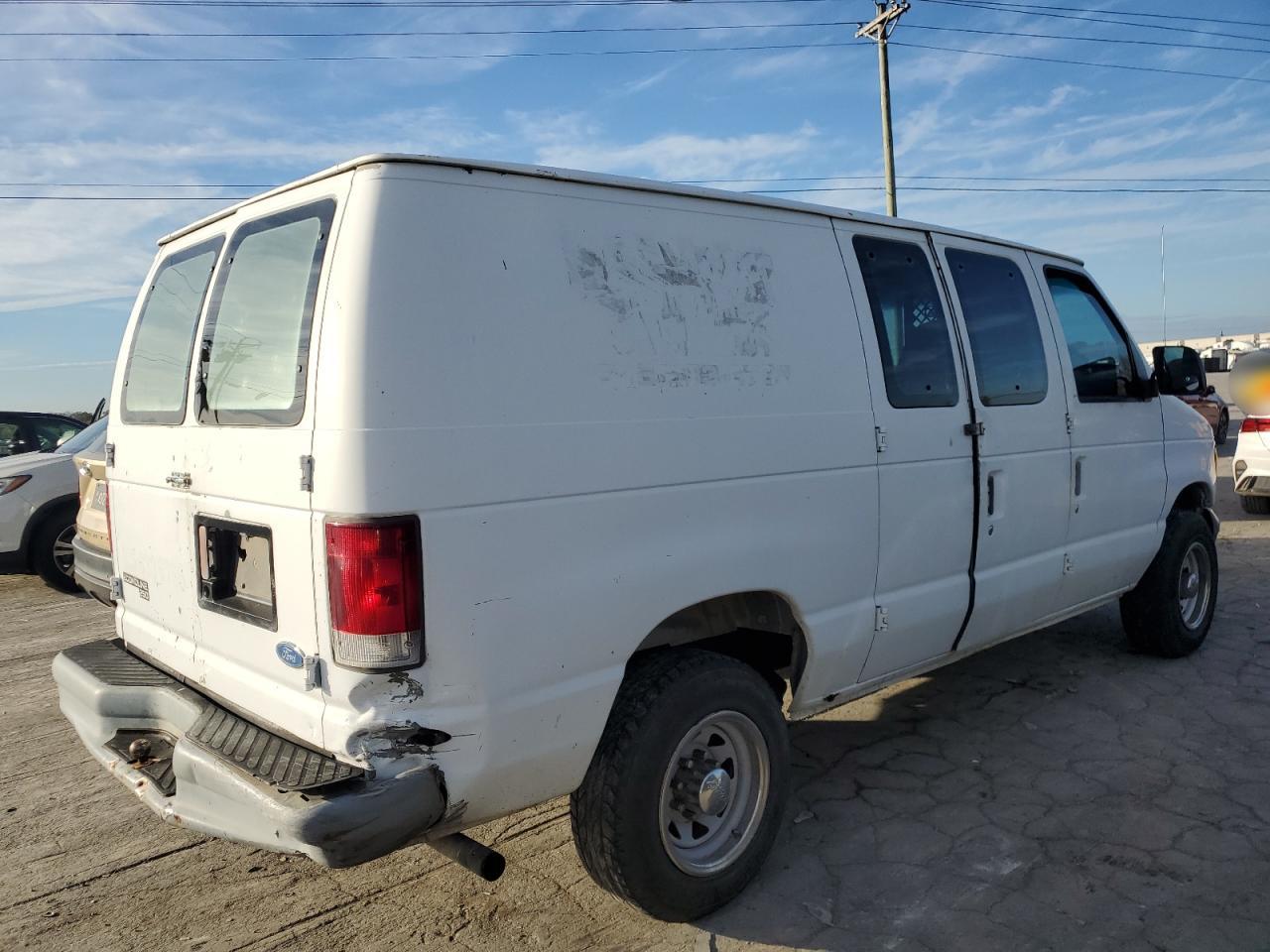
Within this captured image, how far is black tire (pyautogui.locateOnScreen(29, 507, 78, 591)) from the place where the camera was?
8.16 m

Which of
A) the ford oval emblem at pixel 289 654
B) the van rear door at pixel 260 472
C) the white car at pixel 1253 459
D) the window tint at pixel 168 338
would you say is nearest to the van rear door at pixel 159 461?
the window tint at pixel 168 338

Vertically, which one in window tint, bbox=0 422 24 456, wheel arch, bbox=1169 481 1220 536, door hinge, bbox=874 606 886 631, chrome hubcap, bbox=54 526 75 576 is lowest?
chrome hubcap, bbox=54 526 75 576

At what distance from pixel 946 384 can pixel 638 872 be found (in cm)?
226

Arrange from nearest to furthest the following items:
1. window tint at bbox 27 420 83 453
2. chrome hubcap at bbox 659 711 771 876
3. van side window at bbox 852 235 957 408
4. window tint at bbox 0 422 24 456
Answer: chrome hubcap at bbox 659 711 771 876 → van side window at bbox 852 235 957 408 → window tint at bbox 0 422 24 456 → window tint at bbox 27 420 83 453

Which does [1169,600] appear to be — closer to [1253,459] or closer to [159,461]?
[159,461]

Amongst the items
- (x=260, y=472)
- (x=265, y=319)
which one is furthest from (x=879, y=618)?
(x=265, y=319)

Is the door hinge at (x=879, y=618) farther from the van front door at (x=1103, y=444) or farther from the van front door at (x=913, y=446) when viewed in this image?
the van front door at (x=1103, y=444)

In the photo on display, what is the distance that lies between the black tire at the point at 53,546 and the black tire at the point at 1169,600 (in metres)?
8.15

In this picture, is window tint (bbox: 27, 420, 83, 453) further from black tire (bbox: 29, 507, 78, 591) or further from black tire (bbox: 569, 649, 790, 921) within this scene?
black tire (bbox: 569, 649, 790, 921)

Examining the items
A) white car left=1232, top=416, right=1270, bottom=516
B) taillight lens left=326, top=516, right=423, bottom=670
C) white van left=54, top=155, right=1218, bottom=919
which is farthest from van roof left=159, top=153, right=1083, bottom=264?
white car left=1232, top=416, right=1270, bottom=516

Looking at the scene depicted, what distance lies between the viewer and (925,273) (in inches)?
156

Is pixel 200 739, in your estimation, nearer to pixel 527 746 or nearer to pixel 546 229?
pixel 527 746

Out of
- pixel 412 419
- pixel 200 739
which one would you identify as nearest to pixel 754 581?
pixel 412 419

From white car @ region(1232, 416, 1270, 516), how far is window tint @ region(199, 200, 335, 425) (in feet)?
32.5
